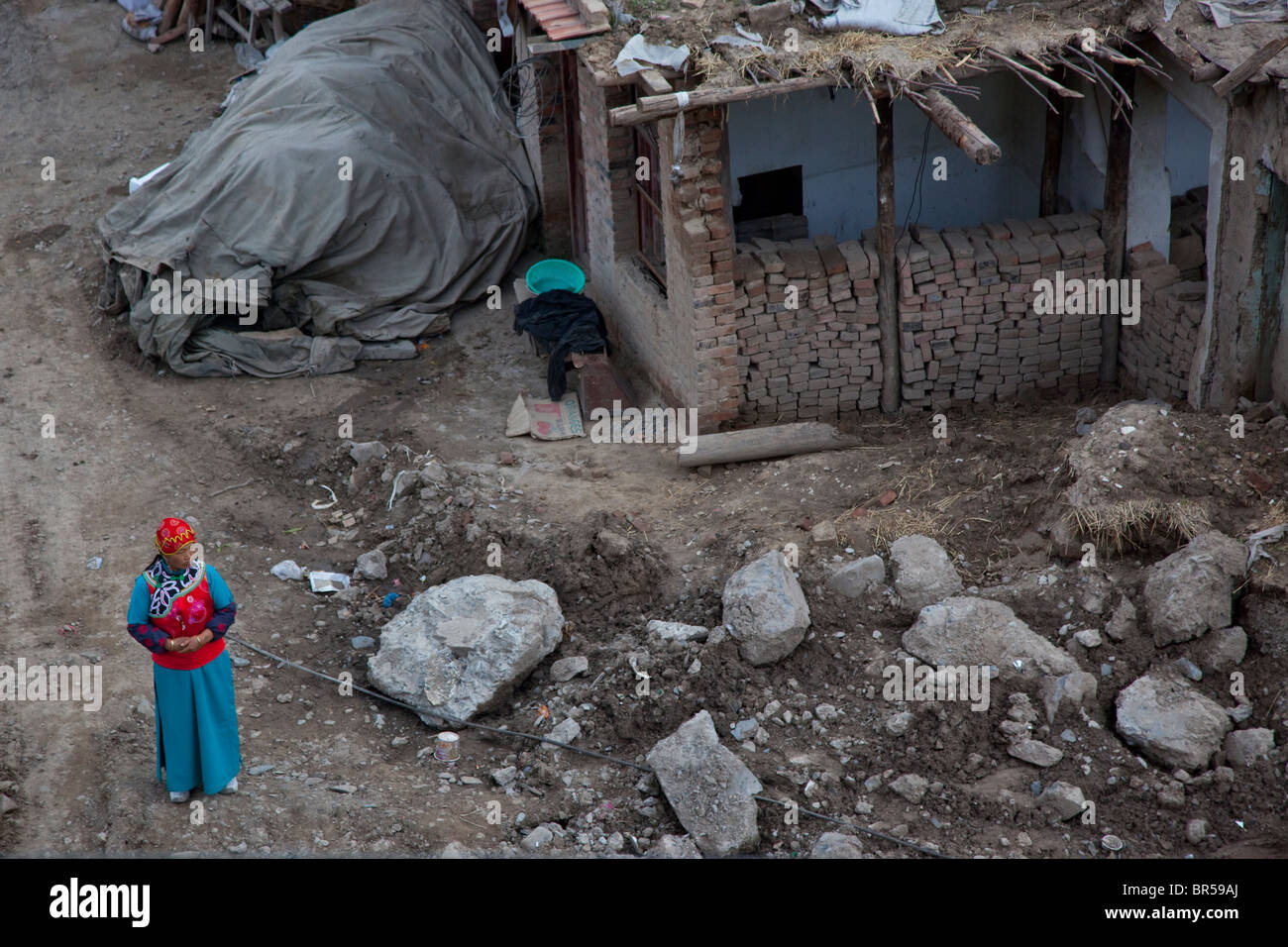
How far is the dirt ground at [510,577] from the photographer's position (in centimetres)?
572

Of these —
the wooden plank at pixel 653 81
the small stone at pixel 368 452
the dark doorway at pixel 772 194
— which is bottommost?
the small stone at pixel 368 452

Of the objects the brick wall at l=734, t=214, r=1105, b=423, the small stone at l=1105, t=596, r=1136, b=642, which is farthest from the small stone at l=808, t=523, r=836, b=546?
the brick wall at l=734, t=214, r=1105, b=423

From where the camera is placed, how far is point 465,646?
6723 mm

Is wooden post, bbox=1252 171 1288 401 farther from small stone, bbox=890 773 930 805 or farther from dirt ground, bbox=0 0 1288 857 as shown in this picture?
small stone, bbox=890 773 930 805

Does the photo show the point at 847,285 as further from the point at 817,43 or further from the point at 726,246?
the point at 817,43

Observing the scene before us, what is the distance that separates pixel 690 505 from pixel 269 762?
129 inches

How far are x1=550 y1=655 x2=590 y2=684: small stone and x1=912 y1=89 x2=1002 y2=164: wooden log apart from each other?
3396mm

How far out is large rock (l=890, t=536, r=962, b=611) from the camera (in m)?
6.83

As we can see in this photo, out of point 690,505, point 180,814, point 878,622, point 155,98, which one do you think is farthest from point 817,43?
point 155,98

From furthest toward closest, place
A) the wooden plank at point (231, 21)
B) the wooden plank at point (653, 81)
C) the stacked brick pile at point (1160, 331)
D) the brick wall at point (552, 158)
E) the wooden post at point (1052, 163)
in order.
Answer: the wooden plank at point (231, 21)
the brick wall at point (552, 158)
the wooden post at point (1052, 163)
the stacked brick pile at point (1160, 331)
the wooden plank at point (653, 81)

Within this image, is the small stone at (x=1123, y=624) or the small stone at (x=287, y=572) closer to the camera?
the small stone at (x=1123, y=624)

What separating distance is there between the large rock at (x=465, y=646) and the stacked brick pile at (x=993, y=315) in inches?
148

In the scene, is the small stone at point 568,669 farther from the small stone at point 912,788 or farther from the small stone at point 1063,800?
the small stone at point 1063,800

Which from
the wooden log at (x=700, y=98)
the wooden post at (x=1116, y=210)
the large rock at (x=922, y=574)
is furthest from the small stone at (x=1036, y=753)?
the wooden post at (x=1116, y=210)
